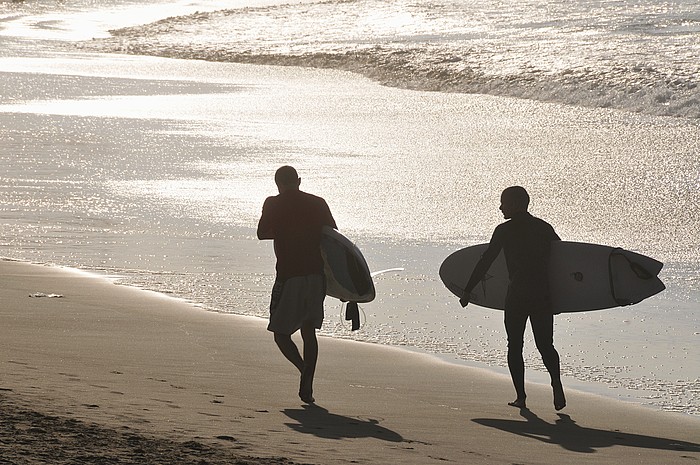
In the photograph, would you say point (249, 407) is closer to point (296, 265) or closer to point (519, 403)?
point (296, 265)

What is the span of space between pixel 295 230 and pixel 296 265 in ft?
0.69

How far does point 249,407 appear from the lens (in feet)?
24.0

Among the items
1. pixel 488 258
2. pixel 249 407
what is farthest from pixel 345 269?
pixel 249 407

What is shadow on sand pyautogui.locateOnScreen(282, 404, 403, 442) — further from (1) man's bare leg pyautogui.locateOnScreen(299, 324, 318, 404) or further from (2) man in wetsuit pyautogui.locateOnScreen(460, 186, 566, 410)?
(2) man in wetsuit pyautogui.locateOnScreen(460, 186, 566, 410)

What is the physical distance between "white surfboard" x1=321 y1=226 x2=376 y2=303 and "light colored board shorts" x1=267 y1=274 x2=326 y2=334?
15.1 inches

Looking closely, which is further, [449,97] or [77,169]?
[449,97]

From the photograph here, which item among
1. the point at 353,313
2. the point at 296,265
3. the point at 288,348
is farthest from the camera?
the point at 353,313

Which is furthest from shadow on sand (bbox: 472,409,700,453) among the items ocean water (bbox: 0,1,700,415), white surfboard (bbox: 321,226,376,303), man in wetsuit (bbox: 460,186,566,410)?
white surfboard (bbox: 321,226,376,303)

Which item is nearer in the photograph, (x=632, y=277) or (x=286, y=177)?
(x=286, y=177)

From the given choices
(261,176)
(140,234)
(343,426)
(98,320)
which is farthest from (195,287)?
(261,176)

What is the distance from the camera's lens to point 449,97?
33.5 meters

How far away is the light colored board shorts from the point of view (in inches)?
305

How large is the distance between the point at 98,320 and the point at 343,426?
11.2 ft

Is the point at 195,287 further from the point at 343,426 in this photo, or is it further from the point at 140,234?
the point at 343,426
